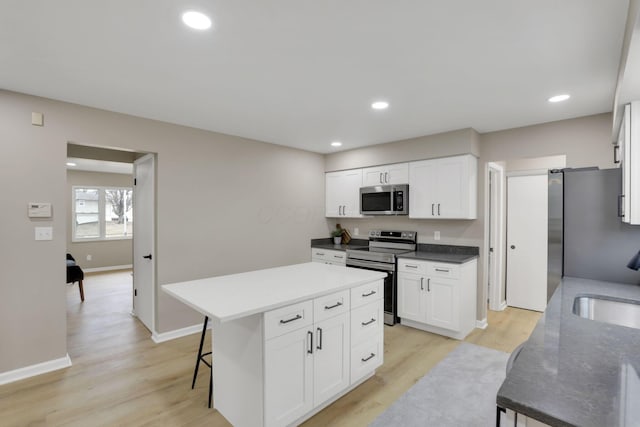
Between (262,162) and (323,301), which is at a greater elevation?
(262,162)

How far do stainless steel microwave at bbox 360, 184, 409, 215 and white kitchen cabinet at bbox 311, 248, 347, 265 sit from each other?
726 mm

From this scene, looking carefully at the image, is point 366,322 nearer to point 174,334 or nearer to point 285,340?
point 285,340

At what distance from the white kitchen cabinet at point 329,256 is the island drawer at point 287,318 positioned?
2.52 metres

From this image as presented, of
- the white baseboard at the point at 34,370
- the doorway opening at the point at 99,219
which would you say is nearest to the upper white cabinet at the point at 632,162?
the white baseboard at the point at 34,370

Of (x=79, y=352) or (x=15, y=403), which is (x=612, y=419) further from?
(x=79, y=352)

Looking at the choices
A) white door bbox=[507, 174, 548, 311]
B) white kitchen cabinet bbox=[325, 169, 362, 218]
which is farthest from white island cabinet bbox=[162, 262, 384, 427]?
white door bbox=[507, 174, 548, 311]

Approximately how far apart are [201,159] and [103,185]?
5524 millimetres

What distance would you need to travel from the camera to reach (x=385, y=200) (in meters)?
4.37

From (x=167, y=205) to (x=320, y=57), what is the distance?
2436 millimetres

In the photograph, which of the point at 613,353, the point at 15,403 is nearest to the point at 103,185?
the point at 15,403

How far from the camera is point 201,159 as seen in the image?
Result: 149 inches

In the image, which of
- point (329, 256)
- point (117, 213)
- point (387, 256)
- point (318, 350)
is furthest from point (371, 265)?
point (117, 213)

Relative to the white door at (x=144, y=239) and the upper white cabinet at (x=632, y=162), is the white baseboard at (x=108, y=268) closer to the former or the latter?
the white door at (x=144, y=239)

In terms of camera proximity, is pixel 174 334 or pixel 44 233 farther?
pixel 174 334
